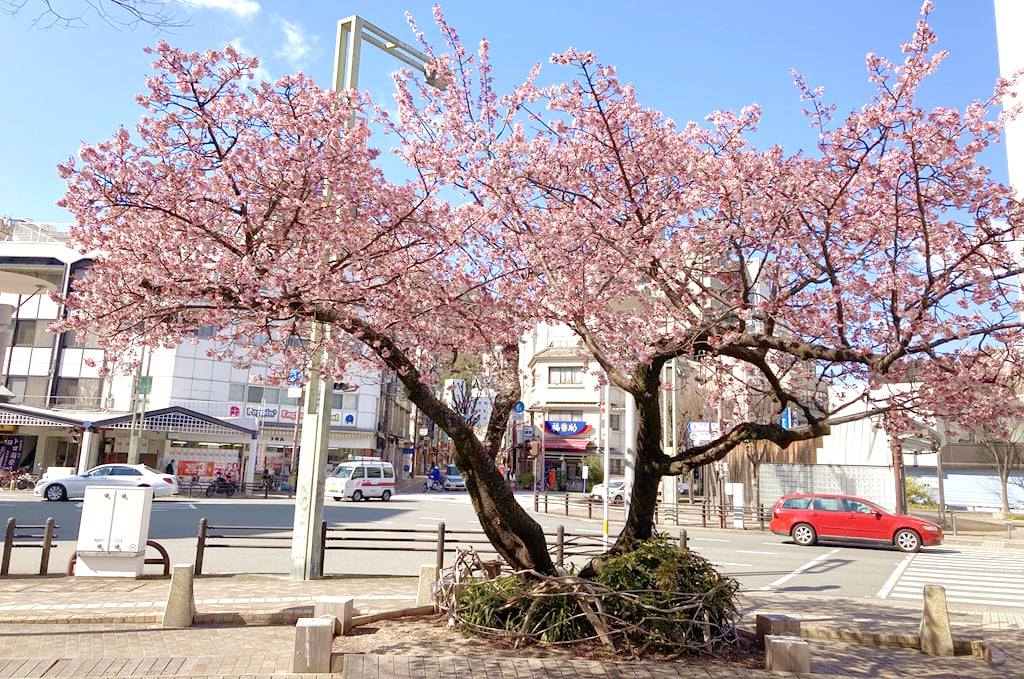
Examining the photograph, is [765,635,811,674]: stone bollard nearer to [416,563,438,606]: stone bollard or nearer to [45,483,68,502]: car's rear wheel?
[416,563,438,606]: stone bollard

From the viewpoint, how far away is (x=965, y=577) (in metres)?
15.3

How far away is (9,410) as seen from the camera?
3356 cm

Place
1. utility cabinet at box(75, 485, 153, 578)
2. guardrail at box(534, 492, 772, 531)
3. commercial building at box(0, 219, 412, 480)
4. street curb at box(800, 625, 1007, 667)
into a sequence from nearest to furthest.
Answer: street curb at box(800, 625, 1007, 667), utility cabinet at box(75, 485, 153, 578), guardrail at box(534, 492, 772, 531), commercial building at box(0, 219, 412, 480)

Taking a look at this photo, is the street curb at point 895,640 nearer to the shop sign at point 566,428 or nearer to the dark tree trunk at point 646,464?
the dark tree trunk at point 646,464

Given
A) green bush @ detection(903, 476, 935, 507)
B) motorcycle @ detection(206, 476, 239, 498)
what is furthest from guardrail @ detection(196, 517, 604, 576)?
green bush @ detection(903, 476, 935, 507)

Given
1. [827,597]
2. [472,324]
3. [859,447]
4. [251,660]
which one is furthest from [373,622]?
[859,447]

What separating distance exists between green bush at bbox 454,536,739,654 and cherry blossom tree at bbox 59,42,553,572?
683mm

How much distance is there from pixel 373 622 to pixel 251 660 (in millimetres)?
1508

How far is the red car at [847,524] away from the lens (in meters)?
20.2

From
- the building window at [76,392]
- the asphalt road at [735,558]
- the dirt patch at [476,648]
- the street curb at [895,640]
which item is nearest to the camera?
the dirt patch at [476,648]

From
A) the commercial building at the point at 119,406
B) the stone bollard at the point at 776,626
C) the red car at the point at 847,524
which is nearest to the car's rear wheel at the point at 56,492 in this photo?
the commercial building at the point at 119,406

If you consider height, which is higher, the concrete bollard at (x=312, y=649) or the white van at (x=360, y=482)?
the white van at (x=360, y=482)

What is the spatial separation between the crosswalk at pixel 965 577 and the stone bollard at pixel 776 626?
6730mm

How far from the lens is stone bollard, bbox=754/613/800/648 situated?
7375mm
